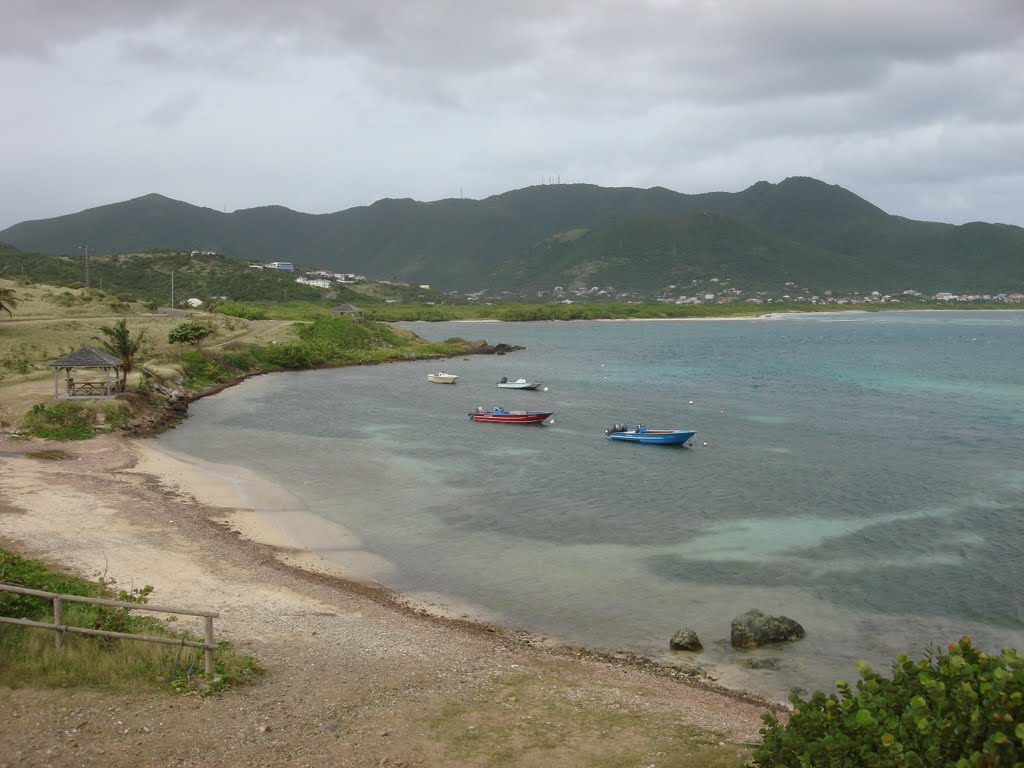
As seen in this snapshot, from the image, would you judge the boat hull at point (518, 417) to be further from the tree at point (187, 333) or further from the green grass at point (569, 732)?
the green grass at point (569, 732)

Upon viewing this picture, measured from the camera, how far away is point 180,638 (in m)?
14.8

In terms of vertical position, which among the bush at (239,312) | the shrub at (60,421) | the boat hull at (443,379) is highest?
the bush at (239,312)

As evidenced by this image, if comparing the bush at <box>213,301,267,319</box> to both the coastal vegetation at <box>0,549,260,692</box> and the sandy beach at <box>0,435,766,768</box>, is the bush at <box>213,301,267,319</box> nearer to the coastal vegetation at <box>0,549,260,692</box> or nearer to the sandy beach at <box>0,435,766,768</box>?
the sandy beach at <box>0,435,766,768</box>

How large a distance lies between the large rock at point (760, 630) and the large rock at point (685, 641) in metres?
0.98

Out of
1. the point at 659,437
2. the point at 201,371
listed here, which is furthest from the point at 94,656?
the point at 201,371

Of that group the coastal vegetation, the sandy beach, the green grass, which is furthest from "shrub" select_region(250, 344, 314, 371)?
the green grass

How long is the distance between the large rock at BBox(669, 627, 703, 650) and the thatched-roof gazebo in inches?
1451

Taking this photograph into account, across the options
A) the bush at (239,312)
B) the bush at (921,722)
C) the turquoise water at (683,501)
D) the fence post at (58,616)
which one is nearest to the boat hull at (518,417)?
the turquoise water at (683,501)

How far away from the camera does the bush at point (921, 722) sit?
695 cm

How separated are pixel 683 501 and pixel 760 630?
15010mm

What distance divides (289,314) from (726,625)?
110m

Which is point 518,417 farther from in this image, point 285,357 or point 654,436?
point 285,357

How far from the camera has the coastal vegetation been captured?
13117 mm

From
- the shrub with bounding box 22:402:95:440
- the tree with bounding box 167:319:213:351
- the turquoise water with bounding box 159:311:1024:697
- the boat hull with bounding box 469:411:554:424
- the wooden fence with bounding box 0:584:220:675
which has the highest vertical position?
the tree with bounding box 167:319:213:351
